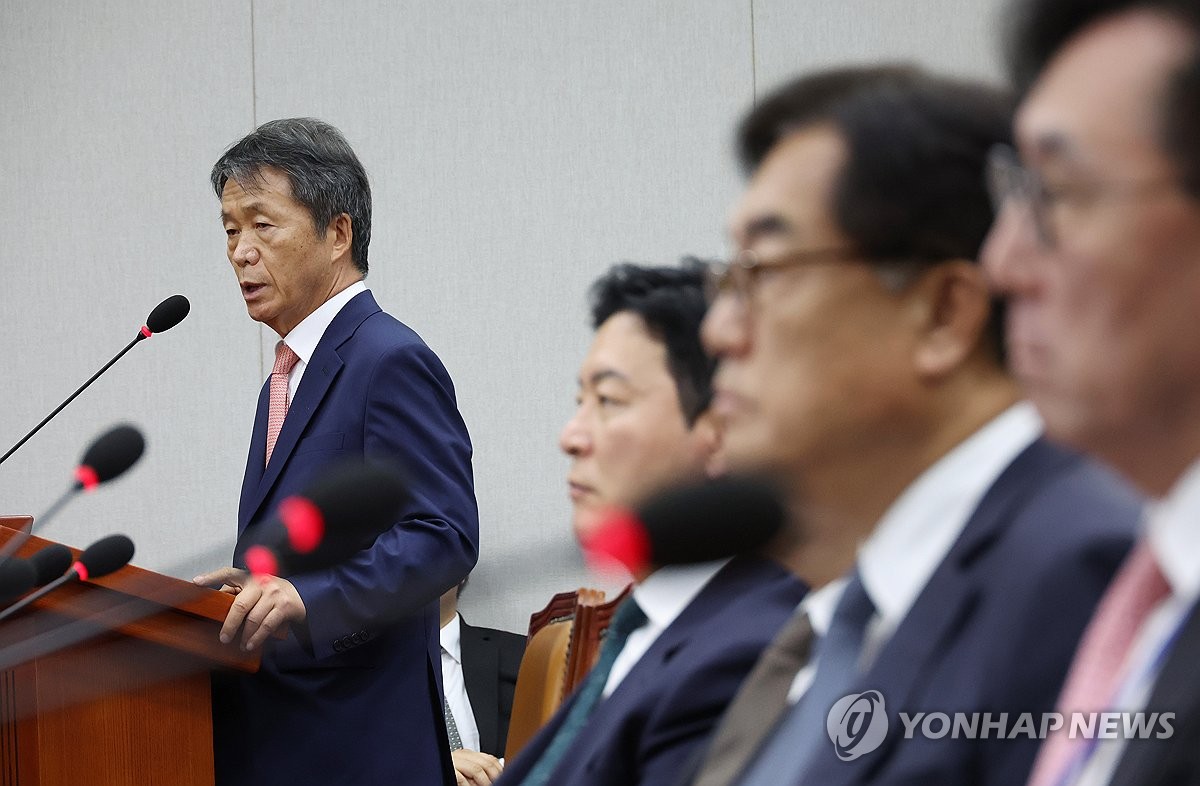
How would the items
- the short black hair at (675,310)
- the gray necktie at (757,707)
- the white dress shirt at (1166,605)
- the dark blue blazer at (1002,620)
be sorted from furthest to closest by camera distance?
the short black hair at (675,310), the gray necktie at (757,707), the dark blue blazer at (1002,620), the white dress shirt at (1166,605)

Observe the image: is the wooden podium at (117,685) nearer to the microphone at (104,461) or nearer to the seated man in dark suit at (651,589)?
the microphone at (104,461)

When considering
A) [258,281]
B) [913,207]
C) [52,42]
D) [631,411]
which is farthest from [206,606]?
[52,42]

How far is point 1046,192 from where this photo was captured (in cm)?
78

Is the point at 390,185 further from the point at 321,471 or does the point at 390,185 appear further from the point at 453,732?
the point at 321,471

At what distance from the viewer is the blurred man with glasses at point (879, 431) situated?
0.86 m

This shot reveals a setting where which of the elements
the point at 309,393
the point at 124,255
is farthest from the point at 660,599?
the point at 124,255

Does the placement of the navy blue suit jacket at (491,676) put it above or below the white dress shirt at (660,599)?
below

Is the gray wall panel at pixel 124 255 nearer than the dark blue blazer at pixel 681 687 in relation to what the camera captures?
No

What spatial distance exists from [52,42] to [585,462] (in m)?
3.43

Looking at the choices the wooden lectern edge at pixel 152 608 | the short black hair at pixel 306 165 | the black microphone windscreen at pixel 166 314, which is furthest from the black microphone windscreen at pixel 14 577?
the short black hair at pixel 306 165

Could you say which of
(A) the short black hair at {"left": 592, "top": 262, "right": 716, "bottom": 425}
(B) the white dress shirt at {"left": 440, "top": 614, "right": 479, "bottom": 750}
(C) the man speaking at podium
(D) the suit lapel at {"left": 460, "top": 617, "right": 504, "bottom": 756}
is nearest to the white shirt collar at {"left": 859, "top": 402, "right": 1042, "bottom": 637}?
(A) the short black hair at {"left": 592, "top": 262, "right": 716, "bottom": 425}

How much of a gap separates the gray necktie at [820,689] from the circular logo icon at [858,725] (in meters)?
0.05

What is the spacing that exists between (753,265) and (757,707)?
307 mm

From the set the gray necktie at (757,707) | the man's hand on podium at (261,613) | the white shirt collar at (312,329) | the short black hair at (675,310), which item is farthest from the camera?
the white shirt collar at (312,329)
